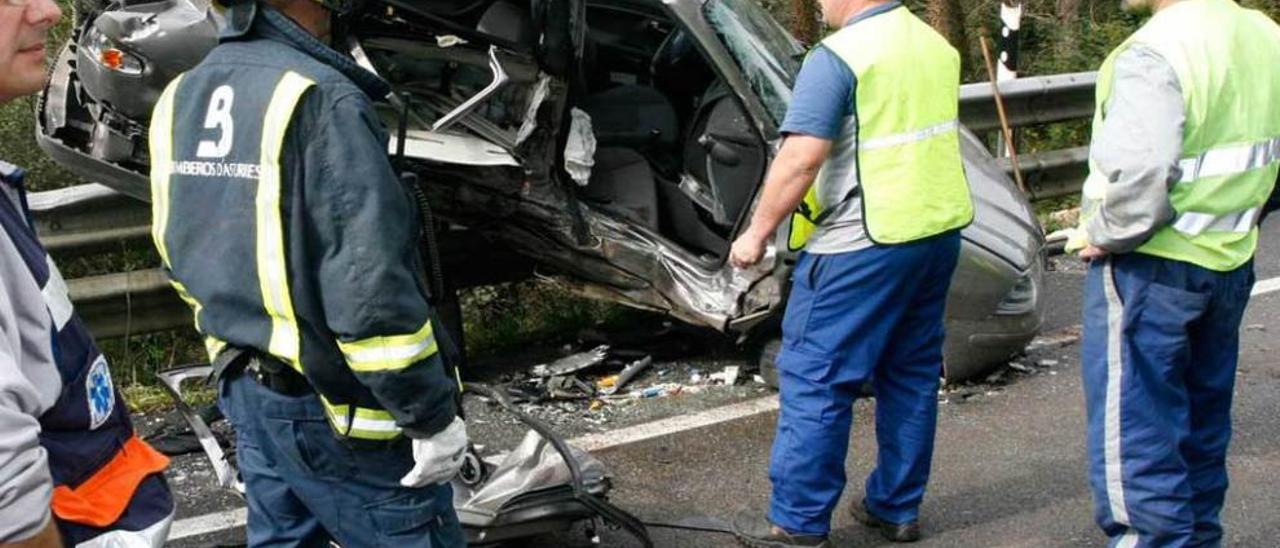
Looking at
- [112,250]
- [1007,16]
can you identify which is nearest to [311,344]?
[112,250]

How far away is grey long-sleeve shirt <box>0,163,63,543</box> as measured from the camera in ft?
5.62

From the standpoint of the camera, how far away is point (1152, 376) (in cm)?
353

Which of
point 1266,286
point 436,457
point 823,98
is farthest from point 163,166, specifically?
point 1266,286

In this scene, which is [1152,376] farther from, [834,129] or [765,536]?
[765,536]

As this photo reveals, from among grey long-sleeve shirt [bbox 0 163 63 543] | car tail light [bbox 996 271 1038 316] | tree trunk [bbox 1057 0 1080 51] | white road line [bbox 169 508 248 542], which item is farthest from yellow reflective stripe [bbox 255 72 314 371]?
tree trunk [bbox 1057 0 1080 51]

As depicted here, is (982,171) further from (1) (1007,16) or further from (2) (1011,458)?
(1) (1007,16)

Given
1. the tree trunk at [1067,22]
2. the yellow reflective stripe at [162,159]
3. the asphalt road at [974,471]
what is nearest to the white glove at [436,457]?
the yellow reflective stripe at [162,159]

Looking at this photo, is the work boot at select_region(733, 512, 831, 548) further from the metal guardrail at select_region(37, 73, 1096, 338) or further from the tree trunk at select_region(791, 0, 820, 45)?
the tree trunk at select_region(791, 0, 820, 45)

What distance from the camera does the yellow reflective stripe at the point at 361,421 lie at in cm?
265

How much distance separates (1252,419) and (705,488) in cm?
211

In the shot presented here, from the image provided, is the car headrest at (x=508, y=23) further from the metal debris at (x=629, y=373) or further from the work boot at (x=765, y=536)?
the work boot at (x=765, y=536)

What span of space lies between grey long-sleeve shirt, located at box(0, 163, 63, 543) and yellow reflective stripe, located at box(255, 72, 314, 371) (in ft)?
1.85

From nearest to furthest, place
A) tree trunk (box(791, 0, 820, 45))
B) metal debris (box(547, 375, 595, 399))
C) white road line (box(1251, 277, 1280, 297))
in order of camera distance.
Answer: metal debris (box(547, 375, 595, 399)), white road line (box(1251, 277, 1280, 297)), tree trunk (box(791, 0, 820, 45))

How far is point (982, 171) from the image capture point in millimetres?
5742
